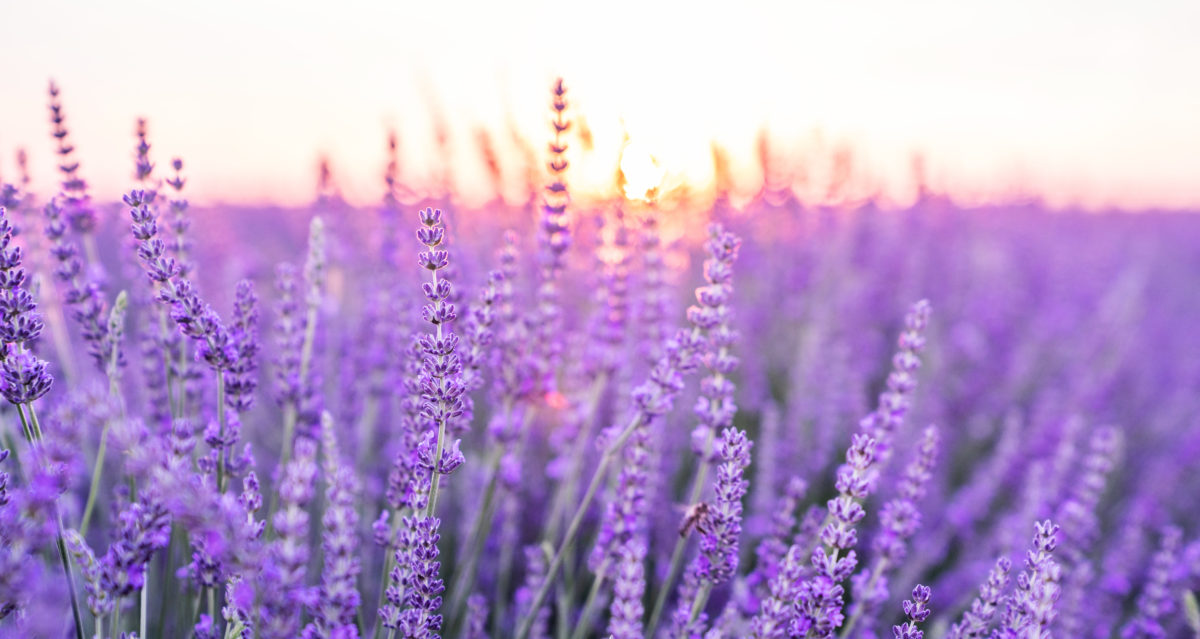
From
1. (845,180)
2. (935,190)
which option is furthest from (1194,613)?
(935,190)

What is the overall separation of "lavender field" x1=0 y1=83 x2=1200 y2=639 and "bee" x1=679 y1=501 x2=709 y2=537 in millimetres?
15

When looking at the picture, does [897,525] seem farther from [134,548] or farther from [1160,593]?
[134,548]

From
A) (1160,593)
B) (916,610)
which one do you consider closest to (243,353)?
(916,610)

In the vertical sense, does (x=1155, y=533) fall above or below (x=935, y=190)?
below

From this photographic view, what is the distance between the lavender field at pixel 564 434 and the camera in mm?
1070

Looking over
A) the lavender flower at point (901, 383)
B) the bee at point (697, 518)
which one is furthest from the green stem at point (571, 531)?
the lavender flower at point (901, 383)

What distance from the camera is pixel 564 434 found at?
7.30 ft

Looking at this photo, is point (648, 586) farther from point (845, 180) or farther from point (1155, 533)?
point (845, 180)

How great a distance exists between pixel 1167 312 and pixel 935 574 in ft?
18.3

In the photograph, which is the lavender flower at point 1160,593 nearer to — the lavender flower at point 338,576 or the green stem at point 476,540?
the green stem at point 476,540

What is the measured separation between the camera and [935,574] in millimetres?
3129

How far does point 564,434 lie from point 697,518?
2.74 feet

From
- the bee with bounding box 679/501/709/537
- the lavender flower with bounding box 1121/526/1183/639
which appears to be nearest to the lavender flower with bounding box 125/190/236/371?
the bee with bounding box 679/501/709/537

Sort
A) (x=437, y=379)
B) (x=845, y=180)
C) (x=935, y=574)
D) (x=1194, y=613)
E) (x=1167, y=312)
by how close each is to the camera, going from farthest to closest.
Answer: (x=1167, y=312) → (x=845, y=180) → (x=935, y=574) → (x=1194, y=613) → (x=437, y=379)
